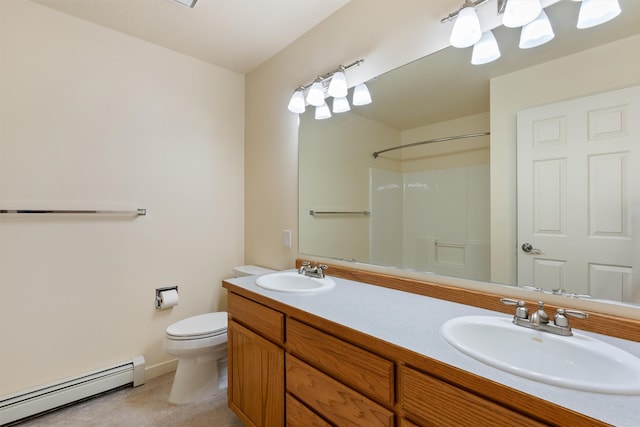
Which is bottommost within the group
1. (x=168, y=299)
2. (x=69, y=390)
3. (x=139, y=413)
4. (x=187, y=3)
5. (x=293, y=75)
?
(x=139, y=413)

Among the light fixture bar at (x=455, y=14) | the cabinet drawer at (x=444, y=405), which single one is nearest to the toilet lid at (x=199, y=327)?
the cabinet drawer at (x=444, y=405)

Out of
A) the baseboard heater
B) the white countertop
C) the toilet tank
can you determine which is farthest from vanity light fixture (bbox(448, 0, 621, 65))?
the baseboard heater

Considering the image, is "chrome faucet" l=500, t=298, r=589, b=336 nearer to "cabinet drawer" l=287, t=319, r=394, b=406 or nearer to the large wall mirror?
the large wall mirror

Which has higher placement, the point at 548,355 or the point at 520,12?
the point at 520,12

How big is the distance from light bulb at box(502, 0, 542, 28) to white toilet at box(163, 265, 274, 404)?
2067 mm

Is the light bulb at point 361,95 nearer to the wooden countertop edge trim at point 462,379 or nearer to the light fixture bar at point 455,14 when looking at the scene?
the light fixture bar at point 455,14

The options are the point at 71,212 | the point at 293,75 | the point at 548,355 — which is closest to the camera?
the point at 548,355

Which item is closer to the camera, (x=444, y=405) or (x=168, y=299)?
(x=444, y=405)

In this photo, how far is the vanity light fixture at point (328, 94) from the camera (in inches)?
64.9

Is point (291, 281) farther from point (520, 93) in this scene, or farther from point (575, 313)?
point (520, 93)

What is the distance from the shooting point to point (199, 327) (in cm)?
182

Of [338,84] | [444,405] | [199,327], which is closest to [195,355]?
[199,327]

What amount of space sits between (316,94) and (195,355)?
5.73ft

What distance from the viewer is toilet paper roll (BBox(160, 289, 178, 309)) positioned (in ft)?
6.64
